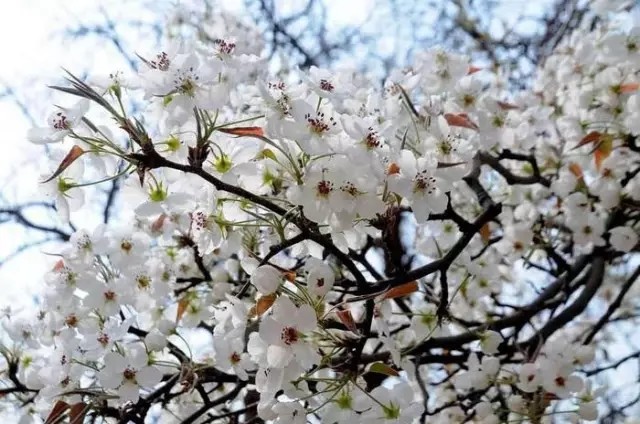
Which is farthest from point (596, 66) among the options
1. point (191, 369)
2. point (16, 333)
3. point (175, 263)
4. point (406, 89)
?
point (16, 333)

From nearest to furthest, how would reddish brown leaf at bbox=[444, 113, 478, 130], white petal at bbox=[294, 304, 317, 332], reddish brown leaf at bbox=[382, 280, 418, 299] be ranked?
1. white petal at bbox=[294, 304, 317, 332]
2. reddish brown leaf at bbox=[382, 280, 418, 299]
3. reddish brown leaf at bbox=[444, 113, 478, 130]

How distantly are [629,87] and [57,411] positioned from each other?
1882 millimetres

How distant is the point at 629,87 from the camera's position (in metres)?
2.22

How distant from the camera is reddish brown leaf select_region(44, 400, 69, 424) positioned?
1.47 meters

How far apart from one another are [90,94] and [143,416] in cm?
80

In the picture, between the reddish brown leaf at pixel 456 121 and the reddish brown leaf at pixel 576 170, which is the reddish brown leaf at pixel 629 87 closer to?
the reddish brown leaf at pixel 576 170

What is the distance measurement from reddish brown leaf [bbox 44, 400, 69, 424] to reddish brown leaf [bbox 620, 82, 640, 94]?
1.85 m

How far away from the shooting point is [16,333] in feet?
6.32

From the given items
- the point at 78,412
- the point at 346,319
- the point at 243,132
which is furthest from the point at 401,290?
the point at 78,412

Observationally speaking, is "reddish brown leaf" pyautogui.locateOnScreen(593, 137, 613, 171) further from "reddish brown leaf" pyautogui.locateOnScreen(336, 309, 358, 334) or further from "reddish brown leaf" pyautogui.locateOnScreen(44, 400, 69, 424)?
"reddish brown leaf" pyautogui.locateOnScreen(44, 400, 69, 424)

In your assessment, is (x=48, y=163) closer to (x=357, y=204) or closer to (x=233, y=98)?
(x=233, y=98)

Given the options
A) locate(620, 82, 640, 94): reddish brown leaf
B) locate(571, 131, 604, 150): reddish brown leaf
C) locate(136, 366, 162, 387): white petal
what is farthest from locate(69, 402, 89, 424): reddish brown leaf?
locate(620, 82, 640, 94): reddish brown leaf

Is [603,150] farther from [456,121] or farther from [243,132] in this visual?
[243,132]

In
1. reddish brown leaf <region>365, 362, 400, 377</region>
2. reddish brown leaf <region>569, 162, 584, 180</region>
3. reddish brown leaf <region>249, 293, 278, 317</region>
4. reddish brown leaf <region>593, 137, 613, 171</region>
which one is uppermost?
reddish brown leaf <region>569, 162, 584, 180</region>
